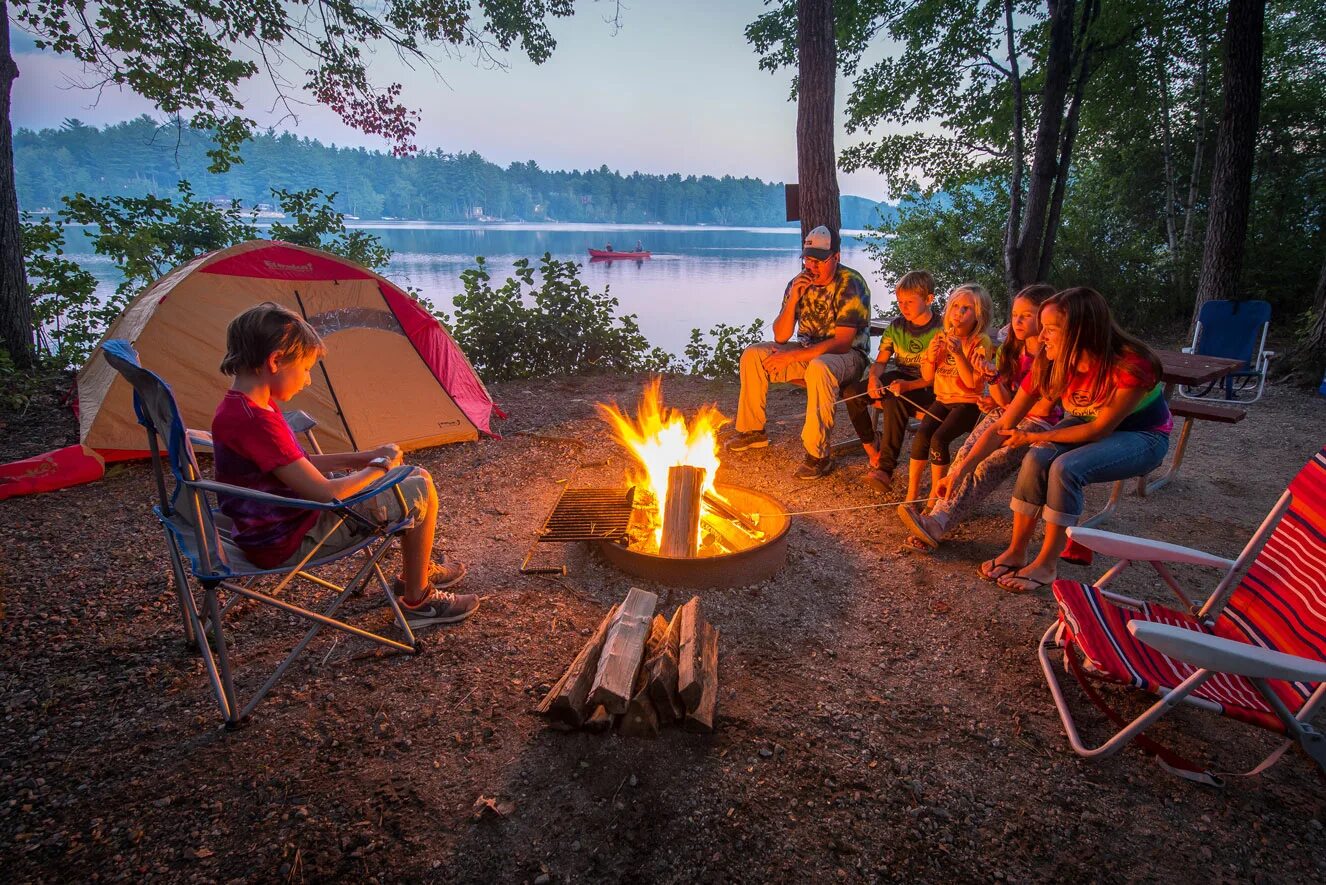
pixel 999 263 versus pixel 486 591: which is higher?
pixel 999 263

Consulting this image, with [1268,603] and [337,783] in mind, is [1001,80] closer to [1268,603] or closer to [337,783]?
[1268,603]

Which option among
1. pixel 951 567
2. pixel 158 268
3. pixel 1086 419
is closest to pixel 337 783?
pixel 951 567

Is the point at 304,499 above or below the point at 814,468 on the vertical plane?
above

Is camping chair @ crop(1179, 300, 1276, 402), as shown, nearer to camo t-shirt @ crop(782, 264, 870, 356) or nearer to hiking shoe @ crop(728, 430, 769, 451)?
camo t-shirt @ crop(782, 264, 870, 356)

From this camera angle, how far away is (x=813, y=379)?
5.05 meters

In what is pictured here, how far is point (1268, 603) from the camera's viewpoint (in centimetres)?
245

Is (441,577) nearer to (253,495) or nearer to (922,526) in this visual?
(253,495)

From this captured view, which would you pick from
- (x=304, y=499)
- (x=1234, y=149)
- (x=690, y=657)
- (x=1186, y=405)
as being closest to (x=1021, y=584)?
(x=690, y=657)

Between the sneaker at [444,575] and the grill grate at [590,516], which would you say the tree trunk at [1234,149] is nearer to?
the grill grate at [590,516]

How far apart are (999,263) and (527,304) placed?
11.3 meters

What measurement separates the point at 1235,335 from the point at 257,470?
9592 millimetres

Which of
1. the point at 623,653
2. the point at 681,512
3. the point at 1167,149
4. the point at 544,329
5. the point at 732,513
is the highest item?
the point at 1167,149

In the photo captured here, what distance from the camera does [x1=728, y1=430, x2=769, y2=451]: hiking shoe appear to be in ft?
18.8

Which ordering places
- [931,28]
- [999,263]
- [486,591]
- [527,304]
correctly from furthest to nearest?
1. [999,263]
2. [931,28]
3. [527,304]
4. [486,591]
